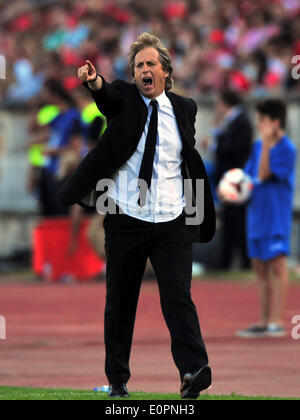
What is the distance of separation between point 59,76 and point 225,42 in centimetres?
291

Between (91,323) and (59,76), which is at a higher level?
(59,76)

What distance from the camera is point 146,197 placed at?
7.98 meters

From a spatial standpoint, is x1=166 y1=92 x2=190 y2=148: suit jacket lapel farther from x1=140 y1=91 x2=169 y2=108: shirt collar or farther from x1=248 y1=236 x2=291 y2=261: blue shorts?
x1=248 y1=236 x2=291 y2=261: blue shorts


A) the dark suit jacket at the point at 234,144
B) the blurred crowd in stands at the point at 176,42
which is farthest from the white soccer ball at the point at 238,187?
the blurred crowd in stands at the point at 176,42

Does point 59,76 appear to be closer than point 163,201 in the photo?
No

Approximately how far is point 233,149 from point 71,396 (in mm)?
10636

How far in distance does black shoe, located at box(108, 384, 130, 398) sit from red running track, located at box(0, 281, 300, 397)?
684 mm

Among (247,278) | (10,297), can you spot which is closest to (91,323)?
(10,297)

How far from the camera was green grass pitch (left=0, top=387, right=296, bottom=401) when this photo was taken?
7.89 m

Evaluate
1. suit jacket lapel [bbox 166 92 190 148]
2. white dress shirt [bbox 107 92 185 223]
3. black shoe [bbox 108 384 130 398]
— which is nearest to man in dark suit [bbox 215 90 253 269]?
suit jacket lapel [bbox 166 92 190 148]

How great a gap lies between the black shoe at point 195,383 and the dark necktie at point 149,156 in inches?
41.5

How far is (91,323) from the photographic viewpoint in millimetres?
13469
